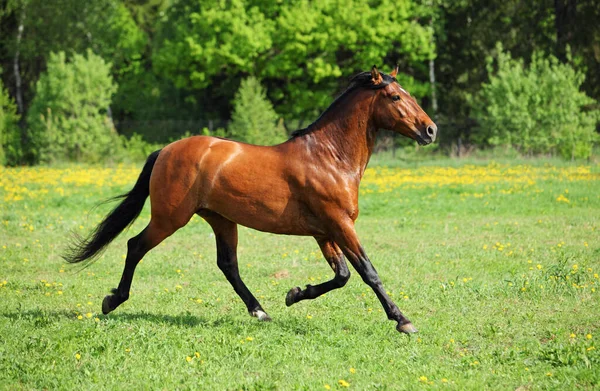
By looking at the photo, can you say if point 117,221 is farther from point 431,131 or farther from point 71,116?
point 71,116

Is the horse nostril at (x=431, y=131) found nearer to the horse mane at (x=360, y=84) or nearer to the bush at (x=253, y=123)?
the horse mane at (x=360, y=84)

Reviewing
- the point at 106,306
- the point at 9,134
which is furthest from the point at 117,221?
the point at 9,134

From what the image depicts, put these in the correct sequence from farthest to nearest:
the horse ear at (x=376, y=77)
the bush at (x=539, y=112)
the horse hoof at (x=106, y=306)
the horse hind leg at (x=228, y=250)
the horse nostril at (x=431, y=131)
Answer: the bush at (x=539, y=112)
the horse hind leg at (x=228, y=250)
the horse hoof at (x=106, y=306)
the horse ear at (x=376, y=77)
the horse nostril at (x=431, y=131)

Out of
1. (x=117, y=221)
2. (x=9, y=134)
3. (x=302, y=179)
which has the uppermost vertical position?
(x=302, y=179)

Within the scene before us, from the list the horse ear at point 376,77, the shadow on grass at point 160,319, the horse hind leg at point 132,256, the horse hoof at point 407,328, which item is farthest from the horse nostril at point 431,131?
the horse hind leg at point 132,256

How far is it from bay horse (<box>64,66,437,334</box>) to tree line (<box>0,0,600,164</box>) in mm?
28005

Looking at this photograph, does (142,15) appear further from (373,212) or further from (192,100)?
(373,212)

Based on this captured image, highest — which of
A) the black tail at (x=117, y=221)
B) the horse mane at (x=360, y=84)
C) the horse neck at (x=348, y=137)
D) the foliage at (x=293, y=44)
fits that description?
the foliage at (x=293, y=44)

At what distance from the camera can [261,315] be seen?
8.47m

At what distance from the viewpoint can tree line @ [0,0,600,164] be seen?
38.6 m

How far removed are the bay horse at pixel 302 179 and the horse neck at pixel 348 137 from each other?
1 centimetres

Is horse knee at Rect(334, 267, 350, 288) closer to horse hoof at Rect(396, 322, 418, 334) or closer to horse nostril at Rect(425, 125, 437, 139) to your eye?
horse hoof at Rect(396, 322, 418, 334)

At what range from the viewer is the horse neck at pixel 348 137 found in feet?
26.6

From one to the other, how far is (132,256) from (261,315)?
1.57 meters
